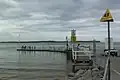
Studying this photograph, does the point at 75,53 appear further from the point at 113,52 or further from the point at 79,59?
the point at 113,52

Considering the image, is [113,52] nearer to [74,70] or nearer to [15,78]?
[74,70]

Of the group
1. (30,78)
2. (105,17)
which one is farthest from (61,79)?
(105,17)

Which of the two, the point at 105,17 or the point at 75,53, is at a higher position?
the point at 105,17

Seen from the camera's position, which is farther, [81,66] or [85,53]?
[85,53]

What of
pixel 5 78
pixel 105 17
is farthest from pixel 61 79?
pixel 105 17

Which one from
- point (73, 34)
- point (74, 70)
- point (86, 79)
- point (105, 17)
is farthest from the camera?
point (73, 34)

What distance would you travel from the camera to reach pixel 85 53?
30.3 m

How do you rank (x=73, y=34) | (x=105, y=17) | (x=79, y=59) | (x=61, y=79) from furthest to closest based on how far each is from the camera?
(x=73, y=34), (x=79, y=59), (x=61, y=79), (x=105, y=17)

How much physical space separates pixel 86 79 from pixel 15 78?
1034cm

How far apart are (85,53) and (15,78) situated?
8418 mm

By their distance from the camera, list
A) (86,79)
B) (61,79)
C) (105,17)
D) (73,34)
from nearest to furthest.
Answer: (105,17) → (86,79) → (61,79) → (73,34)

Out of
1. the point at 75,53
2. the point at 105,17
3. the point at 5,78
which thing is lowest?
the point at 5,78

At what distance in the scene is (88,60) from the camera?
28.8 m

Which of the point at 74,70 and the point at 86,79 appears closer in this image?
the point at 86,79
